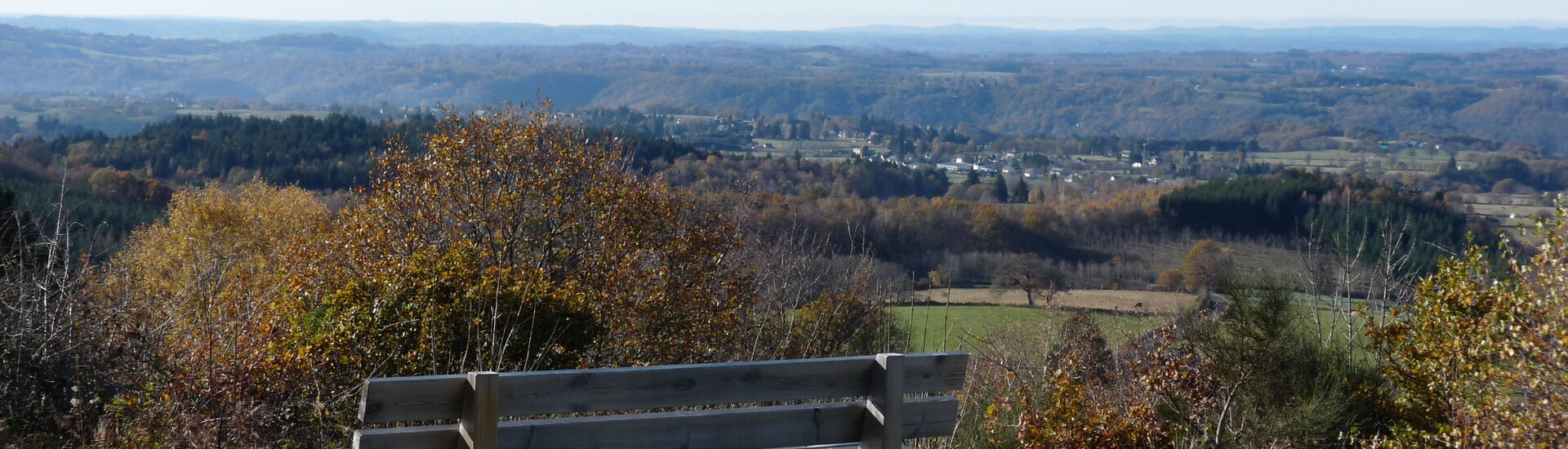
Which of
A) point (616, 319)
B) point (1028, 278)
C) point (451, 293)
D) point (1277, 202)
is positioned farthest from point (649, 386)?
point (1277, 202)

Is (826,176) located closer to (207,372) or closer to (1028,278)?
(1028,278)

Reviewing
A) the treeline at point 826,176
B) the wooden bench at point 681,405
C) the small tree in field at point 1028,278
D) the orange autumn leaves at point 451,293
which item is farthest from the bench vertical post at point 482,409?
the treeline at point 826,176

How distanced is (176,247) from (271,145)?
120ft

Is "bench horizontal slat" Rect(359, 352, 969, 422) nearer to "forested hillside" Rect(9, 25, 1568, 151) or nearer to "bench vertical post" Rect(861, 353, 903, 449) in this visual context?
"bench vertical post" Rect(861, 353, 903, 449)

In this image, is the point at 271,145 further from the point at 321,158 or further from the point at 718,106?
the point at 718,106

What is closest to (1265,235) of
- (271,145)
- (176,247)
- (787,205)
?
(787,205)

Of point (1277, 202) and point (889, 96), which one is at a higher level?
point (1277, 202)

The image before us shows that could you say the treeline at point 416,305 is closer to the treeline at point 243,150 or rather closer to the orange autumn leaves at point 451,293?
the orange autumn leaves at point 451,293

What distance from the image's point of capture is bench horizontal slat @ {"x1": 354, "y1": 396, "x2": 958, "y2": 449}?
324cm

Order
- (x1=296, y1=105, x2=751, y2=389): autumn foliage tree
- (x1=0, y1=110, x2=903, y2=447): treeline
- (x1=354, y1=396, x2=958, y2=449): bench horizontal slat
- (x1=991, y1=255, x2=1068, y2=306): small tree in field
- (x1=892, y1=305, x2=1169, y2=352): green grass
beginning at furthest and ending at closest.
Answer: (x1=991, y1=255, x2=1068, y2=306): small tree in field → (x1=892, y1=305, x2=1169, y2=352): green grass → (x1=296, y1=105, x2=751, y2=389): autumn foliage tree → (x1=0, y1=110, x2=903, y2=447): treeline → (x1=354, y1=396, x2=958, y2=449): bench horizontal slat

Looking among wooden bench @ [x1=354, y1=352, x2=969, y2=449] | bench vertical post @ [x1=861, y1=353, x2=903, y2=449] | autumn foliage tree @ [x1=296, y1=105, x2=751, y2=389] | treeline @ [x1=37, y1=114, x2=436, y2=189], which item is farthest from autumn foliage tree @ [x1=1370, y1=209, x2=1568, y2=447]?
treeline @ [x1=37, y1=114, x2=436, y2=189]

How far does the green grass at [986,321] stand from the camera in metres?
16.2

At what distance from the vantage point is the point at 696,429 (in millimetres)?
3496

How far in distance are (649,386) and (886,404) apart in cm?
80
